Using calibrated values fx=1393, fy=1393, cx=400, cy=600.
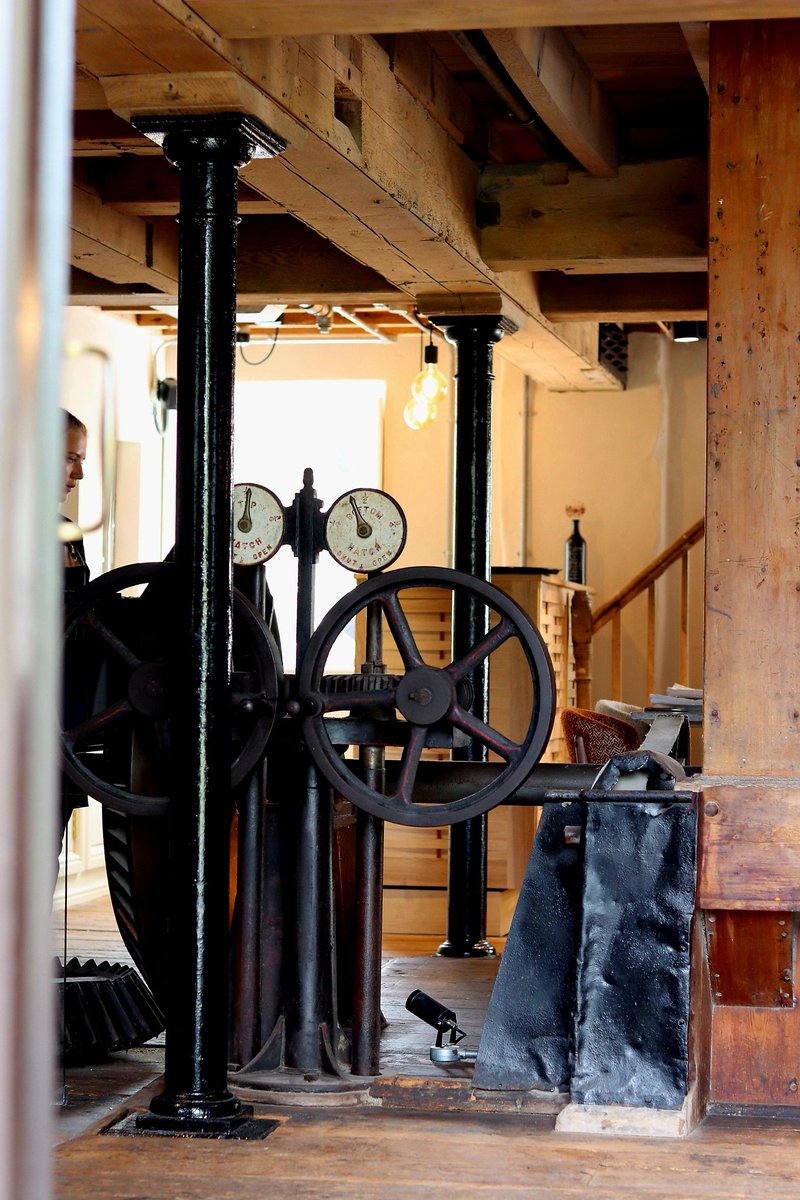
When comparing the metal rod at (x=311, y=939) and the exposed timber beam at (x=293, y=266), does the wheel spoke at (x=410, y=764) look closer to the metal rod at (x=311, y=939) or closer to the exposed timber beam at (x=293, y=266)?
the metal rod at (x=311, y=939)

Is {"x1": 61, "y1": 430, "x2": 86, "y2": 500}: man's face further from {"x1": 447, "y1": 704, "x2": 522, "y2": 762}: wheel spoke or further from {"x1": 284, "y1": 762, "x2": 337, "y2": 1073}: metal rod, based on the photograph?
{"x1": 447, "y1": 704, "x2": 522, "y2": 762}: wheel spoke

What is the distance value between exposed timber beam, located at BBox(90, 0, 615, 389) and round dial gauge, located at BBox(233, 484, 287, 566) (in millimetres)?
933

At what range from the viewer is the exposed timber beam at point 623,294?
628cm

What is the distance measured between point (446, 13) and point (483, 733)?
68.0 inches

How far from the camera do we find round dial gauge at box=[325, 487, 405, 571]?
3.87 meters

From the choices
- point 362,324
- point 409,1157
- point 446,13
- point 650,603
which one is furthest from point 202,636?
point 362,324

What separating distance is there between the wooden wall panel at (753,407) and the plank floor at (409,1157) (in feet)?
2.90

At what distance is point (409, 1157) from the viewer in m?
3.07

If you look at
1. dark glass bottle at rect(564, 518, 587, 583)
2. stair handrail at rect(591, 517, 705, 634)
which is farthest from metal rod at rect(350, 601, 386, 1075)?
dark glass bottle at rect(564, 518, 587, 583)

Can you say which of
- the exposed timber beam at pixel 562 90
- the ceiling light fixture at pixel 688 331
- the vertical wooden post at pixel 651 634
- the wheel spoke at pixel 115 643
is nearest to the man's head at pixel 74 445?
the wheel spoke at pixel 115 643

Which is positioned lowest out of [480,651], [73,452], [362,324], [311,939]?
[311,939]

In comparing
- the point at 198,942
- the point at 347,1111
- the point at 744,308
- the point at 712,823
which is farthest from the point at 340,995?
the point at 744,308

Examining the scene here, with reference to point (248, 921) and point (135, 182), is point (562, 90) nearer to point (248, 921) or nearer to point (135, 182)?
point (135, 182)

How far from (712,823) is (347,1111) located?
115 cm
